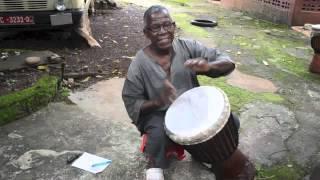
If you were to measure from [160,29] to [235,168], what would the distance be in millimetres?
1193

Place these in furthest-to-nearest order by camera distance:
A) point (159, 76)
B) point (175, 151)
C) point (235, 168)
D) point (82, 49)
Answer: point (82, 49)
point (175, 151)
point (159, 76)
point (235, 168)

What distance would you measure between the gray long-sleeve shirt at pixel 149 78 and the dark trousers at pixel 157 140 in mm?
83

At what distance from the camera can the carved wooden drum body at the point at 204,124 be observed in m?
2.64

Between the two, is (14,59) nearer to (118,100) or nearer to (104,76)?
(104,76)

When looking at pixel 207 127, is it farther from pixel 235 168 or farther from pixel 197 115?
pixel 235 168

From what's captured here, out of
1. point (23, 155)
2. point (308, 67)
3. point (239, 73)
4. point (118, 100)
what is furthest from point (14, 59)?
point (308, 67)

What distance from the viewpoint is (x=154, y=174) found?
119 inches

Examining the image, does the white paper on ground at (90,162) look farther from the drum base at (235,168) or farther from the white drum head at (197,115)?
the drum base at (235,168)

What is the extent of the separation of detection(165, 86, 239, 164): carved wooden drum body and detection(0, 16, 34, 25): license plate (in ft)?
13.7

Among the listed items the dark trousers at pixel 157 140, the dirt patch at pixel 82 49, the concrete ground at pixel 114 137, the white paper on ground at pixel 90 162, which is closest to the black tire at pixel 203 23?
the dirt patch at pixel 82 49

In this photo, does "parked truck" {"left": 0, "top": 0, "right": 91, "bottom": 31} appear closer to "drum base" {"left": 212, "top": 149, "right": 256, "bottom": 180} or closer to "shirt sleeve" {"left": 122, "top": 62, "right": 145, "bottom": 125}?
"shirt sleeve" {"left": 122, "top": 62, "right": 145, "bottom": 125}

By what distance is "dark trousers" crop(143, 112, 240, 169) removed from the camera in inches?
119

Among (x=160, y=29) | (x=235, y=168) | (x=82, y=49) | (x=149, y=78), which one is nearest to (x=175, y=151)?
(x=235, y=168)

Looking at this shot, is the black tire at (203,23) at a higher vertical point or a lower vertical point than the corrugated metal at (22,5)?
lower
